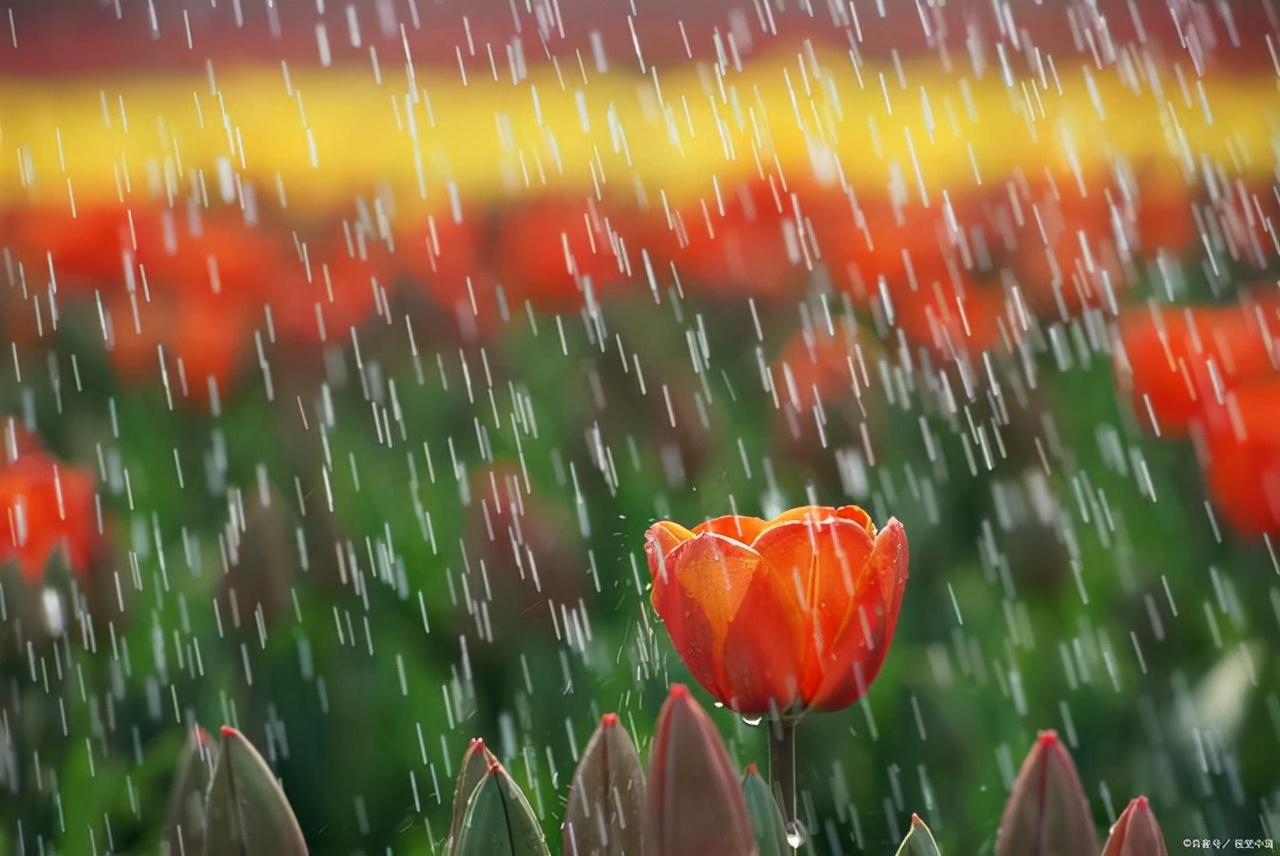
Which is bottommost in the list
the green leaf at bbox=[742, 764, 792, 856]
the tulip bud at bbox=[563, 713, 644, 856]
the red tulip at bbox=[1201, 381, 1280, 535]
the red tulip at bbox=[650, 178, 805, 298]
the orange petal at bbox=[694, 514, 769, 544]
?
the red tulip at bbox=[1201, 381, 1280, 535]

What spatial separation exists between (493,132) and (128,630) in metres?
0.75

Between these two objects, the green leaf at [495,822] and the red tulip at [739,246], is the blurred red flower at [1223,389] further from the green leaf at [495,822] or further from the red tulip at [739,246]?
the green leaf at [495,822]

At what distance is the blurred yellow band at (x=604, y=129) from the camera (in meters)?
1.24

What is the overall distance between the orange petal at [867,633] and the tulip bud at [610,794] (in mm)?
99

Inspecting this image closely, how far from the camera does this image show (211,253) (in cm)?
106

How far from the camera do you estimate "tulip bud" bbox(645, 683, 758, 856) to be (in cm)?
32

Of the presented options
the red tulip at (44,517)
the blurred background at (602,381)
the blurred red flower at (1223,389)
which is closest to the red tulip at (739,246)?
the blurred background at (602,381)

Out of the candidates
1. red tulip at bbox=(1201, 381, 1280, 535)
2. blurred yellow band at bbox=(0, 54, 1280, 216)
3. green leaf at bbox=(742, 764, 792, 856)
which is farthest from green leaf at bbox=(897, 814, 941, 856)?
blurred yellow band at bbox=(0, 54, 1280, 216)

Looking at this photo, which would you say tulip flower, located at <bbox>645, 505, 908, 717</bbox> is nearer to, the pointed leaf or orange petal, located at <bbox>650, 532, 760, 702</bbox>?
orange petal, located at <bbox>650, 532, 760, 702</bbox>

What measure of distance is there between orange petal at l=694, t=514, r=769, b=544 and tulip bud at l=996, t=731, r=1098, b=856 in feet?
0.52

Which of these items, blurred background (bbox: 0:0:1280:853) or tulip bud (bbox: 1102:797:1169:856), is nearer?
tulip bud (bbox: 1102:797:1169:856)

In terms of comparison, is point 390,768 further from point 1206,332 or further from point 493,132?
point 493,132

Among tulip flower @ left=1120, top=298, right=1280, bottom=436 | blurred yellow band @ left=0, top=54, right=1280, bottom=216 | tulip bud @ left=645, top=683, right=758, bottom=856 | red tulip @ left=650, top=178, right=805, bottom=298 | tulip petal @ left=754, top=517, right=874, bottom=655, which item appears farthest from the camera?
blurred yellow band @ left=0, top=54, right=1280, bottom=216

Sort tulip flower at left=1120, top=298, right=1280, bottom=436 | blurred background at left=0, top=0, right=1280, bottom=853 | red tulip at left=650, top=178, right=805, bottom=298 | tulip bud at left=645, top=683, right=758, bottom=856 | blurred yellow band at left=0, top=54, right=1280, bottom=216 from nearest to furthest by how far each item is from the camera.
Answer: tulip bud at left=645, top=683, right=758, bottom=856 < blurred background at left=0, top=0, right=1280, bottom=853 < tulip flower at left=1120, top=298, right=1280, bottom=436 < red tulip at left=650, top=178, right=805, bottom=298 < blurred yellow band at left=0, top=54, right=1280, bottom=216
